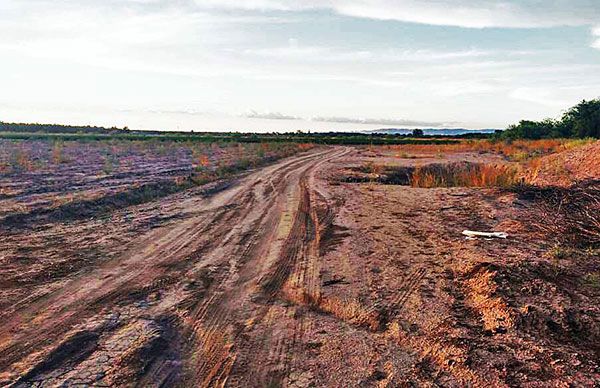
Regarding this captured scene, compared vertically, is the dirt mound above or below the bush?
below

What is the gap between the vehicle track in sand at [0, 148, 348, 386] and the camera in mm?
3541

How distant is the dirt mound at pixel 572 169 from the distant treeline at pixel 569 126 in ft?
107

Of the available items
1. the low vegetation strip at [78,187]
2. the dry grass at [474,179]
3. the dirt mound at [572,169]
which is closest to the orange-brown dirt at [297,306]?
the low vegetation strip at [78,187]

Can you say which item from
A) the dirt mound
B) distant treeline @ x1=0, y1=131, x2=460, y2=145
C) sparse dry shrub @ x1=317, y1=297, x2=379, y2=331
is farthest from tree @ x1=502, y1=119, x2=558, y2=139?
sparse dry shrub @ x1=317, y1=297, x2=379, y2=331

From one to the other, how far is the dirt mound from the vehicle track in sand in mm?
7410

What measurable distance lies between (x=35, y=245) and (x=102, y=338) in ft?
13.8

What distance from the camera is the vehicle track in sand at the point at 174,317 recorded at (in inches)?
139

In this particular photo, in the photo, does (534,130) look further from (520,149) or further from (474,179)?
(474,179)

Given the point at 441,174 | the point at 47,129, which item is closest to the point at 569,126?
the point at 441,174

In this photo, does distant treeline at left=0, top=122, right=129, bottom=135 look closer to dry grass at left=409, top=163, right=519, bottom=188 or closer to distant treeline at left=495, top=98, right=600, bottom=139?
distant treeline at left=495, top=98, right=600, bottom=139

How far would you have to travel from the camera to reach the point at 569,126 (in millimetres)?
44906

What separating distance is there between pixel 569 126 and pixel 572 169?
1561 inches

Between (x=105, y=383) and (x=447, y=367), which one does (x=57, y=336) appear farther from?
(x=447, y=367)

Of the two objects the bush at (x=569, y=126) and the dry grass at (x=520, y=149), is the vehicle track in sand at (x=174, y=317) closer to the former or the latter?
the dry grass at (x=520, y=149)
